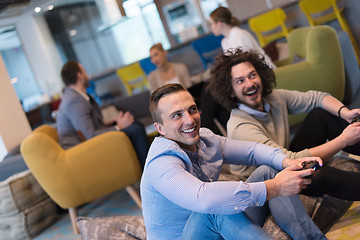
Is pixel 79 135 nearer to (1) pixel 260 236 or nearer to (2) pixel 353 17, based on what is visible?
(1) pixel 260 236

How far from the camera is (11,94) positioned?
455cm

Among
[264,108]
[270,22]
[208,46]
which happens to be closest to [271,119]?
[264,108]

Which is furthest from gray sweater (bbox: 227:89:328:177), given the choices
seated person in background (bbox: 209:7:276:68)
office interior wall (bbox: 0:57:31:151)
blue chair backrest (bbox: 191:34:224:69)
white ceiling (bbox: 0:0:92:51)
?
white ceiling (bbox: 0:0:92:51)

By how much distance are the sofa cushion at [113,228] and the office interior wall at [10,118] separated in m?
2.28

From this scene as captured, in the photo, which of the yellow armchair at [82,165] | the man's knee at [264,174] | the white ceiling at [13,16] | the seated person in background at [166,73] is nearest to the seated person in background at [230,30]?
the seated person in background at [166,73]

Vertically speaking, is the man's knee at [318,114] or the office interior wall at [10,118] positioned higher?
the office interior wall at [10,118]

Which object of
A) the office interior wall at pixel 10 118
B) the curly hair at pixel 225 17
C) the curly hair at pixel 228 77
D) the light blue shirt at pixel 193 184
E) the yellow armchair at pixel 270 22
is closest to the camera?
the light blue shirt at pixel 193 184

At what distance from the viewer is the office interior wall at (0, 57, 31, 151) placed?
4.34 metres

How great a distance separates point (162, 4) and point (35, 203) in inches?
277

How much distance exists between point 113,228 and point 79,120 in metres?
1.43

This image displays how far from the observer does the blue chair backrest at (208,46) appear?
626 cm

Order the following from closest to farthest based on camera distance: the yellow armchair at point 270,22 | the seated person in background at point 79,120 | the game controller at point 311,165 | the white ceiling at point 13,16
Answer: the game controller at point 311,165 → the seated person in background at point 79,120 → the yellow armchair at point 270,22 → the white ceiling at point 13,16

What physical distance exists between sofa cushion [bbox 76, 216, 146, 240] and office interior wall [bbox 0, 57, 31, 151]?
2.28 m

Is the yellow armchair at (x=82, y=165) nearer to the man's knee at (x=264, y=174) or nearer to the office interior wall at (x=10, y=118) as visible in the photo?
the office interior wall at (x=10, y=118)
